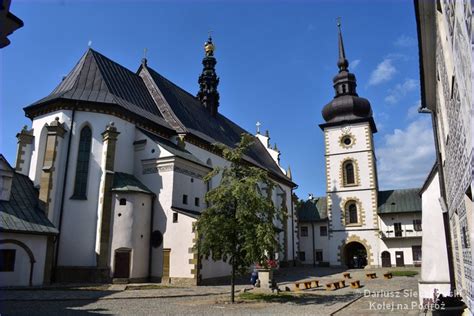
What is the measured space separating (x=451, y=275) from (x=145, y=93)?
976 inches

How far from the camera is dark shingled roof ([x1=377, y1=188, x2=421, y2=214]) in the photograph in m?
40.6

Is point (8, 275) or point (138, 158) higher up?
point (138, 158)

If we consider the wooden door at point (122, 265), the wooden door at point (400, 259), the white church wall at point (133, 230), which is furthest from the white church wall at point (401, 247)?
the wooden door at point (122, 265)

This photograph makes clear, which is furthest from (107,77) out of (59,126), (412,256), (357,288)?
(412,256)

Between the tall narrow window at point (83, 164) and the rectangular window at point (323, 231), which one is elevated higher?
the tall narrow window at point (83, 164)

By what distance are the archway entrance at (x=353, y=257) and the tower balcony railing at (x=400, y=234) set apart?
2.78 metres

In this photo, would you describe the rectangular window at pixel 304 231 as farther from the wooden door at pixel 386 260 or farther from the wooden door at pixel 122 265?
the wooden door at pixel 122 265

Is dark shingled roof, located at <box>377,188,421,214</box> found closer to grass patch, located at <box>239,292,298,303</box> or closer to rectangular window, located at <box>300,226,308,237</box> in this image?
rectangular window, located at <box>300,226,308,237</box>

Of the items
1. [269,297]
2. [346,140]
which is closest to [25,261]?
[269,297]

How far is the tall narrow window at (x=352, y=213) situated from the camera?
42.7 meters

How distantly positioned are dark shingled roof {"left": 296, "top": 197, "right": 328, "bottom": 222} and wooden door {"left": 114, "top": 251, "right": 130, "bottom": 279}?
28.6m

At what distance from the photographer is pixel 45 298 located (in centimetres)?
1470

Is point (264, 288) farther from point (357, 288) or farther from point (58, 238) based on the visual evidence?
point (58, 238)

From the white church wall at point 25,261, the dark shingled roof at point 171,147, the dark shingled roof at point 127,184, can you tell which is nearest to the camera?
the white church wall at point 25,261
